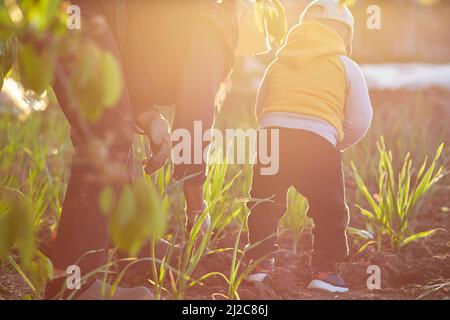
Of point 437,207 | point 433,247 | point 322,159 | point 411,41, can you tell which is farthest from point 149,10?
point 411,41

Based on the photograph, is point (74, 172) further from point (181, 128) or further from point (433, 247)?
point (433, 247)

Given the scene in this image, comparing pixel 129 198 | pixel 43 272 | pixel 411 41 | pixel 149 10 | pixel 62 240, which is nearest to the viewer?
pixel 129 198

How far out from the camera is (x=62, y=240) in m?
1.65

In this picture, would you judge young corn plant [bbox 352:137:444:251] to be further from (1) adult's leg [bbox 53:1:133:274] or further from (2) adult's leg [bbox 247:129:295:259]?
(1) adult's leg [bbox 53:1:133:274]

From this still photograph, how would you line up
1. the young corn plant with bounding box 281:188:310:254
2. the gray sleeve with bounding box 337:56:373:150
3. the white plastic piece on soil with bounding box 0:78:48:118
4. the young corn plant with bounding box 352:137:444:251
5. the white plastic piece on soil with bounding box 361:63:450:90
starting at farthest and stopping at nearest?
the white plastic piece on soil with bounding box 361:63:450:90
the white plastic piece on soil with bounding box 0:78:48:118
the young corn plant with bounding box 281:188:310:254
the young corn plant with bounding box 352:137:444:251
the gray sleeve with bounding box 337:56:373:150

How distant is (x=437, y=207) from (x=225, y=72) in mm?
1478

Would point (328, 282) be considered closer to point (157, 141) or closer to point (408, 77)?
point (157, 141)

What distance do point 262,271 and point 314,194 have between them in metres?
0.30

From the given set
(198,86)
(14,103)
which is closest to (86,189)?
(198,86)

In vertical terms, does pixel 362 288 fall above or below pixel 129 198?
below

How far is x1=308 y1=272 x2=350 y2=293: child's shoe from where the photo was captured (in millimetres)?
2076

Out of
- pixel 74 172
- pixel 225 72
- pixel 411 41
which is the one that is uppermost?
pixel 411 41

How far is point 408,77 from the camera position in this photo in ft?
17.7

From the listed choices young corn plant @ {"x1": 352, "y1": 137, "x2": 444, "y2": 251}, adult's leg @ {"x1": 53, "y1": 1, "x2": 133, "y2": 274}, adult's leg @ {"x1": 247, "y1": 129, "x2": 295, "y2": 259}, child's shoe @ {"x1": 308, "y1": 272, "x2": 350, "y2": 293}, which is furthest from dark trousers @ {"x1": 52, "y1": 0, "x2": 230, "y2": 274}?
young corn plant @ {"x1": 352, "y1": 137, "x2": 444, "y2": 251}
